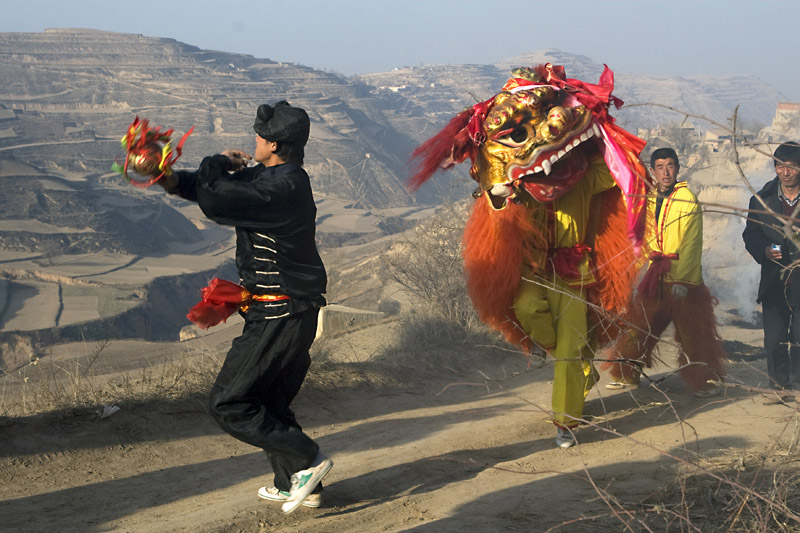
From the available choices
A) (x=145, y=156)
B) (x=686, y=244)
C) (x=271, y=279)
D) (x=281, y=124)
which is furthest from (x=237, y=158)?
(x=686, y=244)

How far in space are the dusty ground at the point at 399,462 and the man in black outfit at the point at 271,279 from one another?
0.45m

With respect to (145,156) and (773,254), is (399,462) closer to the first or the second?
(145,156)

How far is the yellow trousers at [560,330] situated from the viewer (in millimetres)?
5180

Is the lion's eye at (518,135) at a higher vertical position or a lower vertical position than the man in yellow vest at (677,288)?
higher

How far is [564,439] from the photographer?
5.09 m

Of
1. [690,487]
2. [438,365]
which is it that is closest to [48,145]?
[438,365]

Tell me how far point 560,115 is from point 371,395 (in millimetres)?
2797

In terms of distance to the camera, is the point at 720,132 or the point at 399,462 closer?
the point at 399,462

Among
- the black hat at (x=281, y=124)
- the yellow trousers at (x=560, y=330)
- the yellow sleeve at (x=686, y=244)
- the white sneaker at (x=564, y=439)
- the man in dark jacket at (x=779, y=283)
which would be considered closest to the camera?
the black hat at (x=281, y=124)

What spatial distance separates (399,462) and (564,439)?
112 cm

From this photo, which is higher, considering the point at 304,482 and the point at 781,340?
the point at 304,482

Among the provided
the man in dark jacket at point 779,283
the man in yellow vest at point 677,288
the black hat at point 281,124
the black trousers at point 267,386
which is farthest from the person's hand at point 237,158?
the man in dark jacket at point 779,283

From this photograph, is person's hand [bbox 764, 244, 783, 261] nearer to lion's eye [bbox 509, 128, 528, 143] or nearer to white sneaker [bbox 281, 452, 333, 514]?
lion's eye [bbox 509, 128, 528, 143]

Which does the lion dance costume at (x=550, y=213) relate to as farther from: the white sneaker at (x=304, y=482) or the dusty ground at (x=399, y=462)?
the white sneaker at (x=304, y=482)
